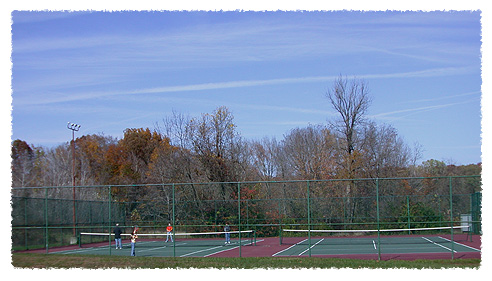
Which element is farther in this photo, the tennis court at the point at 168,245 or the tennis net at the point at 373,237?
the tennis net at the point at 373,237

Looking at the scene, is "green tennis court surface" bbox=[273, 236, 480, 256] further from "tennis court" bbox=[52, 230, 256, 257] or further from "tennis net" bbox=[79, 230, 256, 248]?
"tennis net" bbox=[79, 230, 256, 248]

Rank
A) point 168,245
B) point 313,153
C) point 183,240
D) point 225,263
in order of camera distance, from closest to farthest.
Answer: point 225,263 < point 168,245 < point 183,240 < point 313,153

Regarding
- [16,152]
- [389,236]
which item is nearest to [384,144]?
[389,236]

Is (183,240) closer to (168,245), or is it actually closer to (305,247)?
(168,245)

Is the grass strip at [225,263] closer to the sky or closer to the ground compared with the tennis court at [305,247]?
closer to the sky

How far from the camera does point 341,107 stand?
43.2 m

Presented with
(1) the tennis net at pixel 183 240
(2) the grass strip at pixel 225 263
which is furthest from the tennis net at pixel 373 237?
(2) the grass strip at pixel 225 263

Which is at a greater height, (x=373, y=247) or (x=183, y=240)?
(x=373, y=247)

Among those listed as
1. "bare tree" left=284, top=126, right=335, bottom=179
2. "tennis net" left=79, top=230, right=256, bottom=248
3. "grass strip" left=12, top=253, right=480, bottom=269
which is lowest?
"tennis net" left=79, top=230, right=256, bottom=248

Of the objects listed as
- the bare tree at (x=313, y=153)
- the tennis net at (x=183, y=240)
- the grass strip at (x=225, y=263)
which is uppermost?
the bare tree at (x=313, y=153)

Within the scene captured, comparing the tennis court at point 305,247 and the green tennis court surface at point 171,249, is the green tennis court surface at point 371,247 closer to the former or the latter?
the tennis court at point 305,247

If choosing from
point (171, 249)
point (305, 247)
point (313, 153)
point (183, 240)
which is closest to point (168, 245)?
point (183, 240)

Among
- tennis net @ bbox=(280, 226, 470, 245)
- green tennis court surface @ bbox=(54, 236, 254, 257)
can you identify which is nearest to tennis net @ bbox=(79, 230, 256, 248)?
green tennis court surface @ bbox=(54, 236, 254, 257)

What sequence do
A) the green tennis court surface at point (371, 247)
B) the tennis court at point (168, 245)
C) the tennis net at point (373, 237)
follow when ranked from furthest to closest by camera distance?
the tennis net at point (373, 237) → the tennis court at point (168, 245) → the green tennis court surface at point (371, 247)
